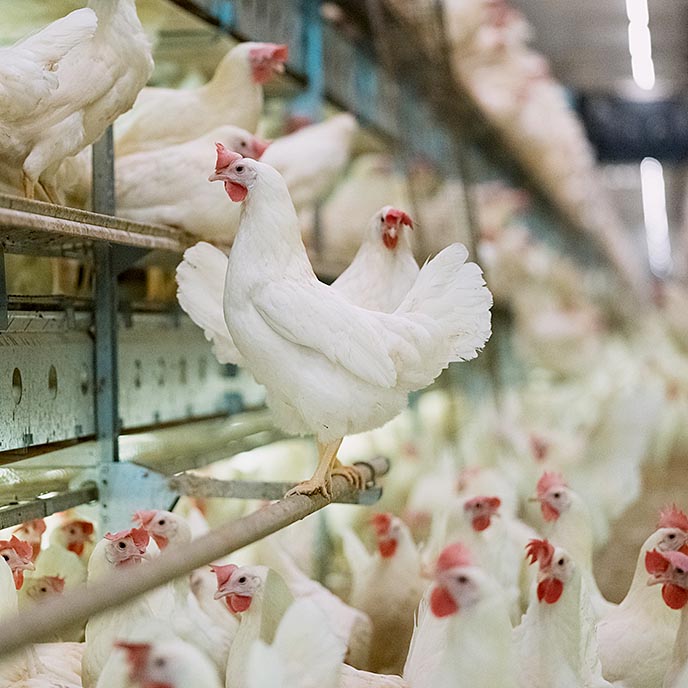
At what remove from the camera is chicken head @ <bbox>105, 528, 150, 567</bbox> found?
1.50 metres

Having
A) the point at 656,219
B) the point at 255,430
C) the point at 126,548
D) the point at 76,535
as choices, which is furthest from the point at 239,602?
the point at 656,219

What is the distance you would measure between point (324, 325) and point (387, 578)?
88 centimetres

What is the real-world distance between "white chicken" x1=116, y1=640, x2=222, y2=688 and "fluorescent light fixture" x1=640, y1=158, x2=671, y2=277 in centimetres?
855

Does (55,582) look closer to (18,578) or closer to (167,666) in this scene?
(18,578)

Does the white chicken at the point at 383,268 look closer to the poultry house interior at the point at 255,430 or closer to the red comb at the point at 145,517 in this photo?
the poultry house interior at the point at 255,430

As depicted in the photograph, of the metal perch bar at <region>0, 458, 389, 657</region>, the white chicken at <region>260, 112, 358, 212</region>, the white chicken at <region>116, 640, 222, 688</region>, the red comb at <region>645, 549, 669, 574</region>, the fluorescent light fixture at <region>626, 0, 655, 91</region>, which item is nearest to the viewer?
the metal perch bar at <region>0, 458, 389, 657</region>

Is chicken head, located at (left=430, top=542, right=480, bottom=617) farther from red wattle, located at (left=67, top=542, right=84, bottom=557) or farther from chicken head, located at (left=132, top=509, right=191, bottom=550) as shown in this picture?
red wattle, located at (left=67, top=542, right=84, bottom=557)

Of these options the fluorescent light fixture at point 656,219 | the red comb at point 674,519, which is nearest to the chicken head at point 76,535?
the red comb at point 674,519

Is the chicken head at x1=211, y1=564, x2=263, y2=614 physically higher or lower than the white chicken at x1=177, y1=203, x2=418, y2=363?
lower

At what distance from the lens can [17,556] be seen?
61.3 inches

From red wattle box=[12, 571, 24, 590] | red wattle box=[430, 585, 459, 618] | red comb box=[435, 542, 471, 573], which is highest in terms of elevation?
red comb box=[435, 542, 471, 573]

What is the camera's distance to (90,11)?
1668mm

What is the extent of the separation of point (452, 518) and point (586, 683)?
629 mm

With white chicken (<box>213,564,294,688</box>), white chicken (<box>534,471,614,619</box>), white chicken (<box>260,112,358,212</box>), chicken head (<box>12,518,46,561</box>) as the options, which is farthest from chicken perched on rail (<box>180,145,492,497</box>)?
white chicken (<box>260,112,358,212</box>)
